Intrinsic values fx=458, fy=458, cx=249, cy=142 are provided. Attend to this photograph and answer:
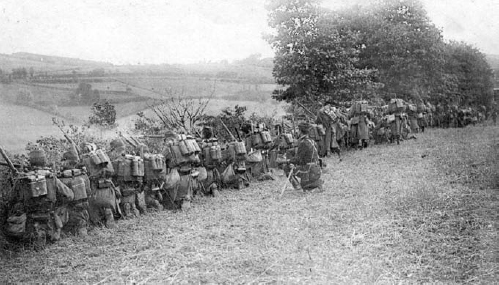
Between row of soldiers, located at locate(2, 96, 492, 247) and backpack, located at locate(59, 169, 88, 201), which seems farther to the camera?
backpack, located at locate(59, 169, 88, 201)

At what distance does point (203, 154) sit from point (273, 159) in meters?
3.63

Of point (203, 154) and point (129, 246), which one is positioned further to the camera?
point (203, 154)

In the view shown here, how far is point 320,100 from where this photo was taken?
22.4 meters

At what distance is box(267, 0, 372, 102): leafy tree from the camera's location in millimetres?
22438

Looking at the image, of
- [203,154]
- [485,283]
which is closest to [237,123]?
[203,154]

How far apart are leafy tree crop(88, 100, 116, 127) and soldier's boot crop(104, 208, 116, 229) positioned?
572 centimetres

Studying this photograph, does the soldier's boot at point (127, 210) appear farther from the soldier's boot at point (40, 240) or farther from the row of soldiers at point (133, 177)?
the soldier's boot at point (40, 240)

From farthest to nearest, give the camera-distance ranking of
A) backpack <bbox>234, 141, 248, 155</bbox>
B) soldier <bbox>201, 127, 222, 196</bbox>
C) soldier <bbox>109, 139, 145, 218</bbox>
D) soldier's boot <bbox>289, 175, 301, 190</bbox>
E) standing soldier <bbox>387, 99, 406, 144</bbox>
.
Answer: standing soldier <bbox>387, 99, 406, 144</bbox>, backpack <bbox>234, 141, 248, 155</bbox>, soldier's boot <bbox>289, 175, 301, 190</bbox>, soldier <bbox>201, 127, 222, 196</bbox>, soldier <bbox>109, 139, 145, 218</bbox>

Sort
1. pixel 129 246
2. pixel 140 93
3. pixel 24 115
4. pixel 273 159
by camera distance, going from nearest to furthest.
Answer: pixel 129 246 → pixel 24 115 → pixel 273 159 → pixel 140 93

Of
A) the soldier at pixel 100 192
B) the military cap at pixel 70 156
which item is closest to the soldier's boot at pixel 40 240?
the soldier at pixel 100 192

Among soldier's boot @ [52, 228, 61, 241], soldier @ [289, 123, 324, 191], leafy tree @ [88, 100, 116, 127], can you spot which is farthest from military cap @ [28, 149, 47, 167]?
leafy tree @ [88, 100, 116, 127]

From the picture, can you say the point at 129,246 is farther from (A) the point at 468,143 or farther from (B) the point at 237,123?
(A) the point at 468,143

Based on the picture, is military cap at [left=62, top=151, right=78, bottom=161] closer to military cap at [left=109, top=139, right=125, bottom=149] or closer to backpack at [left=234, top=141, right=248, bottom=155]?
military cap at [left=109, top=139, right=125, bottom=149]

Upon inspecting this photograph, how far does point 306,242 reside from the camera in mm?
6867
